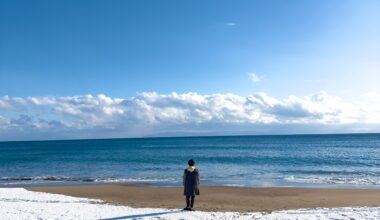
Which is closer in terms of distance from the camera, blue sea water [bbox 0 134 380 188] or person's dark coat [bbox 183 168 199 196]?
person's dark coat [bbox 183 168 199 196]

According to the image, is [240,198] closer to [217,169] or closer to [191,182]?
[191,182]

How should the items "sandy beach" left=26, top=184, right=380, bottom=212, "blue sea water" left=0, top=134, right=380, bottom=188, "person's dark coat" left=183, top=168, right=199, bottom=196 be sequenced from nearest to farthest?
"person's dark coat" left=183, top=168, right=199, bottom=196
"sandy beach" left=26, top=184, right=380, bottom=212
"blue sea water" left=0, top=134, right=380, bottom=188

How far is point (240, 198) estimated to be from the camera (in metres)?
18.3

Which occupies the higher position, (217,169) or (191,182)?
(191,182)

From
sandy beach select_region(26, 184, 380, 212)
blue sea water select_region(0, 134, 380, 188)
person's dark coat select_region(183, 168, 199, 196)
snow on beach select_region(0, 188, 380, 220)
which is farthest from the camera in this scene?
blue sea water select_region(0, 134, 380, 188)

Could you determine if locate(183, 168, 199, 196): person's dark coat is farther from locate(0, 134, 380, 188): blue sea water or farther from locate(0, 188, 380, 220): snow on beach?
locate(0, 134, 380, 188): blue sea water

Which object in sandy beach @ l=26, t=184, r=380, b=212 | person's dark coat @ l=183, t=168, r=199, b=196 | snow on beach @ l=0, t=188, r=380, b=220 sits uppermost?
person's dark coat @ l=183, t=168, r=199, b=196

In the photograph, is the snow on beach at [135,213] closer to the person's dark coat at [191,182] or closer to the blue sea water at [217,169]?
the person's dark coat at [191,182]

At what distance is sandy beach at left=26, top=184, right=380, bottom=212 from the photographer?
15.5m

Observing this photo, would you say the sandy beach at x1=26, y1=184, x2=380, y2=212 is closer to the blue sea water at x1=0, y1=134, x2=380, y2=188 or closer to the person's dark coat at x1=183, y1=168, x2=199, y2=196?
the person's dark coat at x1=183, y1=168, x2=199, y2=196

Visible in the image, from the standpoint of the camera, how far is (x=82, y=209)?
13391mm

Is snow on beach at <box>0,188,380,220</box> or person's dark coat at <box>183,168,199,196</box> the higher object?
person's dark coat at <box>183,168,199,196</box>

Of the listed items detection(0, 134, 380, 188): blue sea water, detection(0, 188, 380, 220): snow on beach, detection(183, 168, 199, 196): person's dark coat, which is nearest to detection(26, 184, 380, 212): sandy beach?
detection(183, 168, 199, 196): person's dark coat

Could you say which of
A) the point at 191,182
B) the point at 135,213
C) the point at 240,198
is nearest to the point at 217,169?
the point at 240,198
